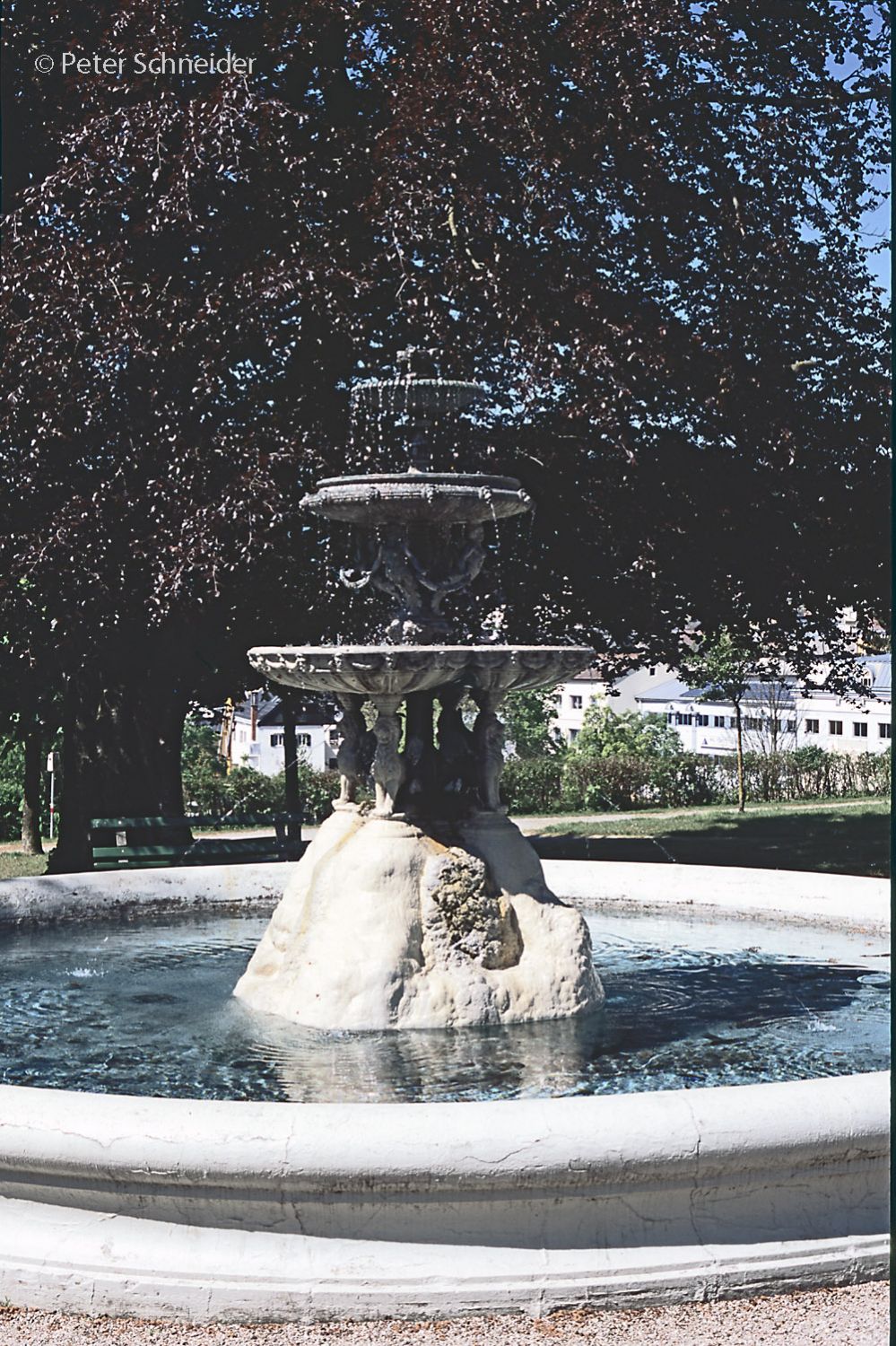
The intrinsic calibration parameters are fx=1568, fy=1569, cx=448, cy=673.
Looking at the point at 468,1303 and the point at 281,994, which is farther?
the point at 281,994

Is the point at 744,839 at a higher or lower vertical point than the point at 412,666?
lower

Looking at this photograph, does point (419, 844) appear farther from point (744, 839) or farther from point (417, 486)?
point (744, 839)

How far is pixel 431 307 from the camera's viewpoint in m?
15.4

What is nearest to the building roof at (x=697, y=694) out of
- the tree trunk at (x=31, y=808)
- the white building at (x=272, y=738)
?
the white building at (x=272, y=738)

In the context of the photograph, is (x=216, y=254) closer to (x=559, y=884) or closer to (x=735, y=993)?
(x=559, y=884)

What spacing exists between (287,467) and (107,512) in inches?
79.3

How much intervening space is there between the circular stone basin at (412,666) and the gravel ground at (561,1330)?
3.65 meters

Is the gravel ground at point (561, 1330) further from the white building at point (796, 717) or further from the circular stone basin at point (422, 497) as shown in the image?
the white building at point (796, 717)

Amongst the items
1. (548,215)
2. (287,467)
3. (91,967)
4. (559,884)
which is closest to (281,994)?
(91,967)

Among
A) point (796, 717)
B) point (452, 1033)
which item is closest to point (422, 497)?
point (452, 1033)

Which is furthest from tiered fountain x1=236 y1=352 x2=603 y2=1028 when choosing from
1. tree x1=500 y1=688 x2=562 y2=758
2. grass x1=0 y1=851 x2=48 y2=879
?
tree x1=500 y1=688 x2=562 y2=758

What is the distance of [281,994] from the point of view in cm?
832

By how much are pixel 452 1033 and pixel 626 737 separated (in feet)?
95.8

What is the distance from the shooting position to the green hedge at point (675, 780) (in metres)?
31.1
